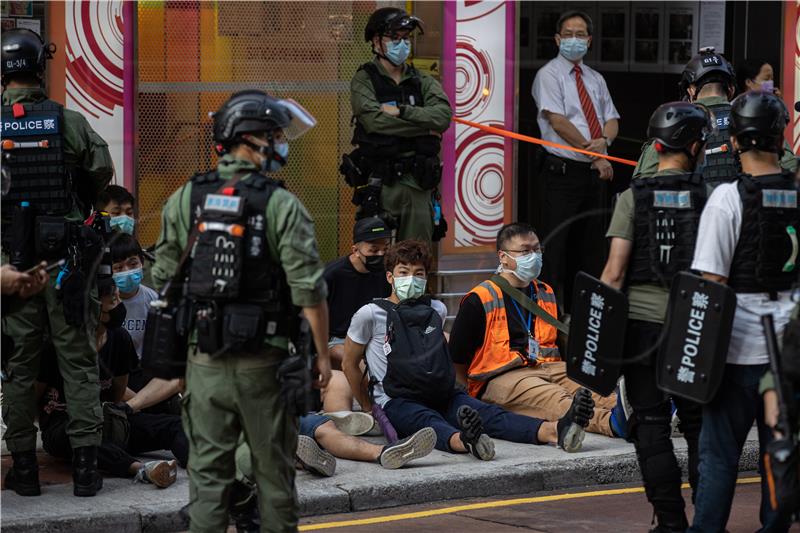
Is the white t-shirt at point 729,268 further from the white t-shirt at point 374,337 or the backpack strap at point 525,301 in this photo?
the backpack strap at point 525,301

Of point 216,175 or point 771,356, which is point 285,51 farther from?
point 771,356

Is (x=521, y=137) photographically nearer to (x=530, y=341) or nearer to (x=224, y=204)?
(x=530, y=341)

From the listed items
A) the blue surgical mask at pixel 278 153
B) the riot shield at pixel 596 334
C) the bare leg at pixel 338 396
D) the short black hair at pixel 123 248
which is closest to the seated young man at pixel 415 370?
the bare leg at pixel 338 396

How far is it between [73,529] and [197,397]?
1462 mm

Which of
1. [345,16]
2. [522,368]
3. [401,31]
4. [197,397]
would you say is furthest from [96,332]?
[345,16]

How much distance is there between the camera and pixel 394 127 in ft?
33.4

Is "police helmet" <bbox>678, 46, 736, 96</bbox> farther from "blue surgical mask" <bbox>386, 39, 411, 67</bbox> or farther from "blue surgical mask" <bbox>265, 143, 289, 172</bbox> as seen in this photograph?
"blue surgical mask" <bbox>265, 143, 289, 172</bbox>

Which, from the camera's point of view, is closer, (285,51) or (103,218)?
(103,218)

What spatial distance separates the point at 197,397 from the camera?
19.5 feet

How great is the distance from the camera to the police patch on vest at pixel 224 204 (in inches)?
230

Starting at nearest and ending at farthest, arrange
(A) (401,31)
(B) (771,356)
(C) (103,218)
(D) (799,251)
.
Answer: (B) (771,356), (D) (799,251), (C) (103,218), (A) (401,31)

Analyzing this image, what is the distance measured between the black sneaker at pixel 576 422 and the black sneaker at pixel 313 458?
56.2 inches

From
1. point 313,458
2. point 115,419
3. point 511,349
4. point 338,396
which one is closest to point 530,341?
point 511,349

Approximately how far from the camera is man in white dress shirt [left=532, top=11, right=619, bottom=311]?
11.4 metres
